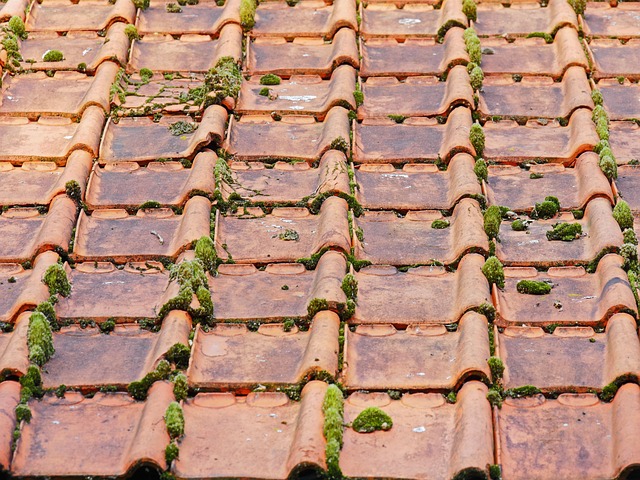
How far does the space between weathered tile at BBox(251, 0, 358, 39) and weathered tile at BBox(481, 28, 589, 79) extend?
118 cm

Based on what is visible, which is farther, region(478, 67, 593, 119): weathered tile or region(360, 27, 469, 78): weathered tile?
region(360, 27, 469, 78): weathered tile

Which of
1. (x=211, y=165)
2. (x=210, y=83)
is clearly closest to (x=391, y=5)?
(x=210, y=83)

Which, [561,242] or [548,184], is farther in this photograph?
[548,184]

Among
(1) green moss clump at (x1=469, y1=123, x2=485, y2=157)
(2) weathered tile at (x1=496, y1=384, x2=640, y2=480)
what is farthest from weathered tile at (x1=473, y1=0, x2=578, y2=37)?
(2) weathered tile at (x1=496, y1=384, x2=640, y2=480)

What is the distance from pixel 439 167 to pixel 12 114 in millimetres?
3222

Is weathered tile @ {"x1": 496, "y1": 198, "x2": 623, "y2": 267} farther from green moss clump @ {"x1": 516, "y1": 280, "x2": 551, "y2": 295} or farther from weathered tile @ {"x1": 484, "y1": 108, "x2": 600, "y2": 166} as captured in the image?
weathered tile @ {"x1": 484, "y1": 108, "x2": 600, "y2": 166}

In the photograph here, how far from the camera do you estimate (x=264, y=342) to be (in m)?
5.91

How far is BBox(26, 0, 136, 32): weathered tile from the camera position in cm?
902

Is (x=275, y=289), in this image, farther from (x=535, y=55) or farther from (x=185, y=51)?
(x=535, y=55)

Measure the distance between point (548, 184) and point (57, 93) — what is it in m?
3.83

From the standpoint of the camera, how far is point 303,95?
8.17 metres

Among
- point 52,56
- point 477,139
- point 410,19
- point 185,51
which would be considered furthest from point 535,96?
point 52,56

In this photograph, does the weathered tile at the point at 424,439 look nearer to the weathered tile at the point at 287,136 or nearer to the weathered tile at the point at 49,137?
the weathered tile at the point at 287,136

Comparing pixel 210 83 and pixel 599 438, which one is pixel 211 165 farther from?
pixel 599 438
